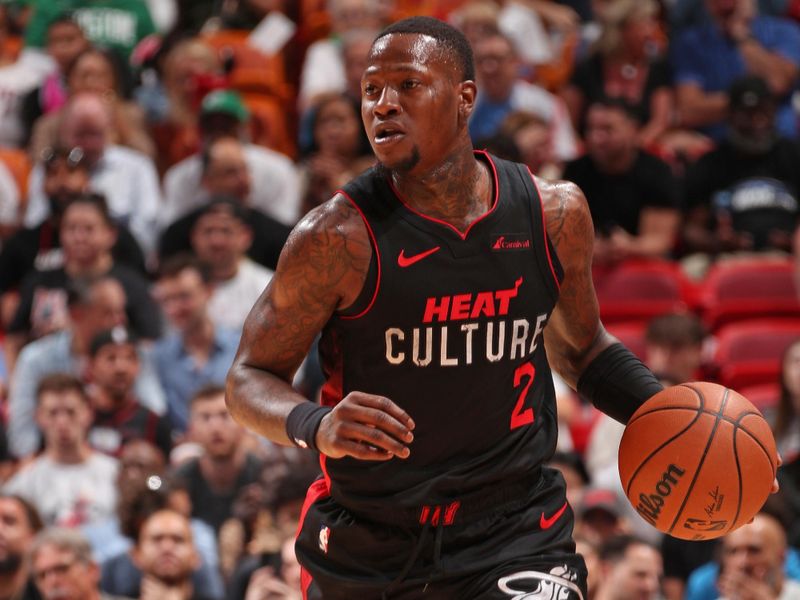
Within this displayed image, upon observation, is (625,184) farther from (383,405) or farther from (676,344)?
(383,405)

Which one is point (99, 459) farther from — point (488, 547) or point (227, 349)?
point (488, 547)

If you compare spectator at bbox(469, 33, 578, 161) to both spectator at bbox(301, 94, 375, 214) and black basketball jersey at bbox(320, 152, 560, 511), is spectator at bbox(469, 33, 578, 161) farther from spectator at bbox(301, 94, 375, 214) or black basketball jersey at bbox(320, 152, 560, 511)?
black basketball jersey at bbox(320, 152, 560, 511)

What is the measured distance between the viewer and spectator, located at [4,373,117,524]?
7426 millimetres

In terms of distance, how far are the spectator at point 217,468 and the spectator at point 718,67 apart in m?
4.94

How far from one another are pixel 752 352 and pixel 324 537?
5.14 metres

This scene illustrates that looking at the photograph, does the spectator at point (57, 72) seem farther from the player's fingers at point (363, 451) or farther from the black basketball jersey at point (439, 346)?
the player's fingers at point (363, 451)

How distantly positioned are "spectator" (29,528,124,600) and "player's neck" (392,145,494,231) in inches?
127

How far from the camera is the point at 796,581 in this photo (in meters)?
6.41

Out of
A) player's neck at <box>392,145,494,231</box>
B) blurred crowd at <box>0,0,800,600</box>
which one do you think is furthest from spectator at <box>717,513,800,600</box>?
player's neck at <box>392,145,494,231</box>

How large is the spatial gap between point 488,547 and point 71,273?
529 cm

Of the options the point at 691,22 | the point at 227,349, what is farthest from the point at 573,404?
the point at 691,22

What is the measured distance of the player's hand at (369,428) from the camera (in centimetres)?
318

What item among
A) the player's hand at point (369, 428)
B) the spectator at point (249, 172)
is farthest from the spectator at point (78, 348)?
the player's hand at point (369, 428)

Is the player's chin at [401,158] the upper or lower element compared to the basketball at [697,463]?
A: upper
